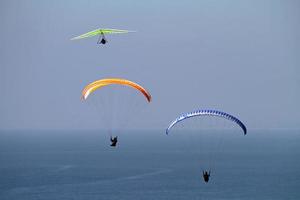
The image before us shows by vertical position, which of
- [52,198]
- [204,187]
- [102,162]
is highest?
[102,162]

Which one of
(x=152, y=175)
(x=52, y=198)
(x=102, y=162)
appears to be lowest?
(x=52, y=198)

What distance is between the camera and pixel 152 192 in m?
124

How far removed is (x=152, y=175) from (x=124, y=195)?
32501 millimetres

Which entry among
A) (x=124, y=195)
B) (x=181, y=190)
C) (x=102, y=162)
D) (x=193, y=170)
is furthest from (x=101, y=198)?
(x=102, y=162)

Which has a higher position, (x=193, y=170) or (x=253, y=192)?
(x=193, y=170)

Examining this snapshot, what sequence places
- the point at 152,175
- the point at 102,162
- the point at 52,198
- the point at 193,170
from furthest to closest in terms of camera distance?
the point at 102,162 → the point at 193,170 → the point at 152,175 → the point at 52,198

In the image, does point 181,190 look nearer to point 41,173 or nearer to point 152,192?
point 152,192

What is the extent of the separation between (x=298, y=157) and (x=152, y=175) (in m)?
64.8

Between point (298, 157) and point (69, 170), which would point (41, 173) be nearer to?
point (69, 170)

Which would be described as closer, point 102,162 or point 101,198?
point 101,198

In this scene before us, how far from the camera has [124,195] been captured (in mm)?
120688

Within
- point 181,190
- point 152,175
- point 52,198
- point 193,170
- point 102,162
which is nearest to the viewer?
point 52,198

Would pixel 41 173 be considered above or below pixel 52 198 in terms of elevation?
above

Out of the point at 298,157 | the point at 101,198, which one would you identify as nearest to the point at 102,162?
the point at 298,157
